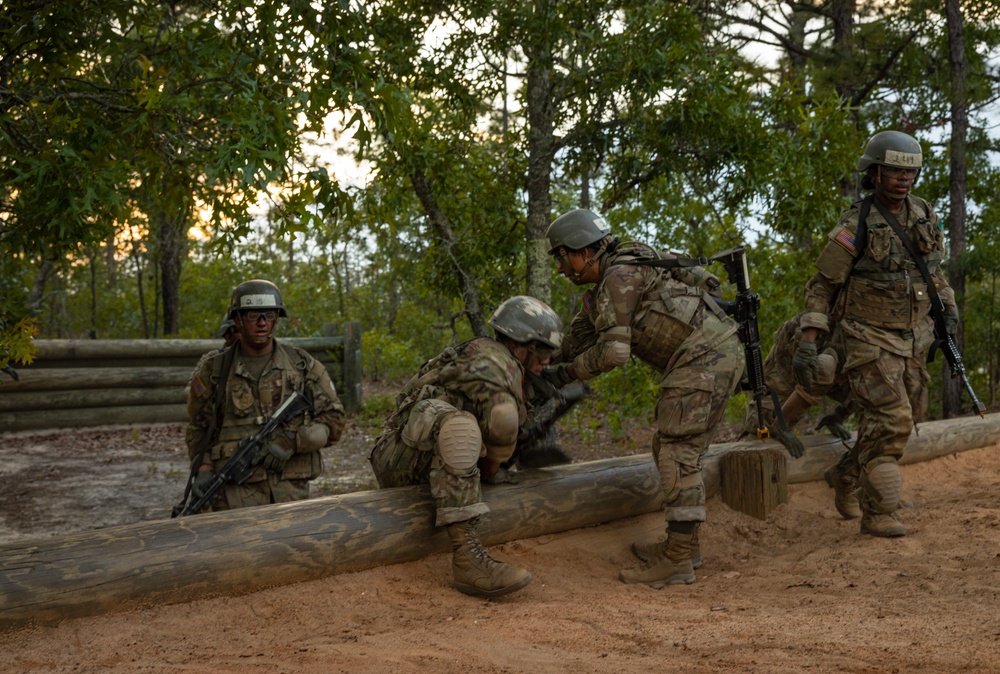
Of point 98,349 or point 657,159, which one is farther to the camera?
point 98,349

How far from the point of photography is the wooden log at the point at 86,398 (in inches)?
422

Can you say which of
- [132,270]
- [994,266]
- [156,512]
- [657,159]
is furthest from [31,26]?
[132,270]

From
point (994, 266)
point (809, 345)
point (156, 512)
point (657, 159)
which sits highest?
point (657, 159)

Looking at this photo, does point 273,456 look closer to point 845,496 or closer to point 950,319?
point 845,496

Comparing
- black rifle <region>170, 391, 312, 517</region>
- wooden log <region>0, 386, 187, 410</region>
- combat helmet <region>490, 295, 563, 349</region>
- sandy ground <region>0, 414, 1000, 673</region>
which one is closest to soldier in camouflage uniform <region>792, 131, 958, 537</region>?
sandy ground <region>0, 414, 1000, 673</region>

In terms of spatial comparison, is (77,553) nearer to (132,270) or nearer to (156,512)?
(156,512)

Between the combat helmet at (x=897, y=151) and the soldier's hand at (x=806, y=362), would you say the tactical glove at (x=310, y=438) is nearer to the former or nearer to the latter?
the soldier's hand at (x=806, y=362)

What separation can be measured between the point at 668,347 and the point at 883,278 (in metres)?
1.53

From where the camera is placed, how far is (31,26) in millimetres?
4703

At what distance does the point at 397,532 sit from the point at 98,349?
8.57 metres

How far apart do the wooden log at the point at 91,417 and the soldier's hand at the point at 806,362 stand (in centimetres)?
897

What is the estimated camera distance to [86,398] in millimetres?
11242

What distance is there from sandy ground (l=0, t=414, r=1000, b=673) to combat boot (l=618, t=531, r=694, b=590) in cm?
8

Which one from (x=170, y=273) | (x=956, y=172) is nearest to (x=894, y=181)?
(x=956, y=172)
